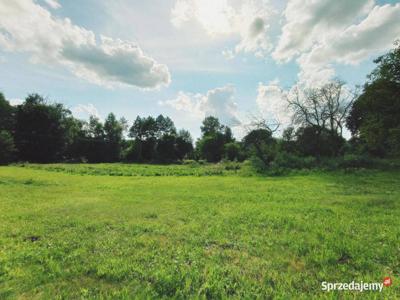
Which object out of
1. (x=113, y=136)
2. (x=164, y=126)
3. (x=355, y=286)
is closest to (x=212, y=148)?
(x=164, y=126)

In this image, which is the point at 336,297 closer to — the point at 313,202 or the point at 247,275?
the point at 247,275

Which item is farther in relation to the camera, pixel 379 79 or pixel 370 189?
pixel 379 79

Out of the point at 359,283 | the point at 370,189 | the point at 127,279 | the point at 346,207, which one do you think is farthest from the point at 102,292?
the point at 370,189

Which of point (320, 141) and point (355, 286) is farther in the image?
point (320, 141)

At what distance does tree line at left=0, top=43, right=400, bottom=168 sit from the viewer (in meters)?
21.5

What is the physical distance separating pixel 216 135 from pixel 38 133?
48191 millimetres

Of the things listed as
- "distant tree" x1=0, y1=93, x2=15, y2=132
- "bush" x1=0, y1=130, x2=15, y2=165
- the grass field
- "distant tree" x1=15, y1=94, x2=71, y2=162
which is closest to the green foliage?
the grass field

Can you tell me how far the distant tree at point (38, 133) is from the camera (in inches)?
2023

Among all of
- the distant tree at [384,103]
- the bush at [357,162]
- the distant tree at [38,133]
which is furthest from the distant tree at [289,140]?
the distant tree at [38,133]

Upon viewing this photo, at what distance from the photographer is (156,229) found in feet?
19.5

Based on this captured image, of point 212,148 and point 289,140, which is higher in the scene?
point 289,140

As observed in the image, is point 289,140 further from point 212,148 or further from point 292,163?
point 212,148

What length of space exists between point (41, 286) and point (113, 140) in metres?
73.9

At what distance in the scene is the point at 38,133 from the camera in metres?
52.8
